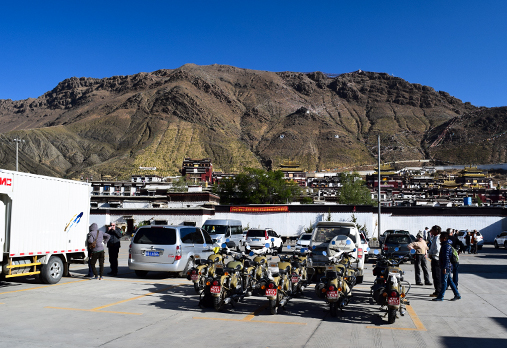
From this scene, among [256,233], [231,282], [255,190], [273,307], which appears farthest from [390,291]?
[255,190]

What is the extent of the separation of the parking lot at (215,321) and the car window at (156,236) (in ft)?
5.99

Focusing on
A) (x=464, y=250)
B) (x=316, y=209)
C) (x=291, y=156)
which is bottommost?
(x=464, y=250)

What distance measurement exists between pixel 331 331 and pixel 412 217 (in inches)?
1663

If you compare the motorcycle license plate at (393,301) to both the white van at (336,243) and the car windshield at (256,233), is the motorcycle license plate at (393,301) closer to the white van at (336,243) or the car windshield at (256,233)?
the white van at (336,243)

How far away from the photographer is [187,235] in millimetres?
15438

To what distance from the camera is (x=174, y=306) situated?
10570mm

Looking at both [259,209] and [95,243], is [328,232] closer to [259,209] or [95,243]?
[95,243]

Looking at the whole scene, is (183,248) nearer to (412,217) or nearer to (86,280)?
(86,280)

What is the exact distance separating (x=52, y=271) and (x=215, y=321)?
22.6 feet

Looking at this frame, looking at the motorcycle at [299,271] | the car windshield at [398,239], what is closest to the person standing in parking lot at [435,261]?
the motorcycle at [299,271]

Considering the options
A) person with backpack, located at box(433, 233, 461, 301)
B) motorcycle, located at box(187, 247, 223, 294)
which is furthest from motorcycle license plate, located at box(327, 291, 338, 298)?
person with backpack, located at box(433, 233, 461, 301)

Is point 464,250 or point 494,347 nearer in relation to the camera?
point 494,347

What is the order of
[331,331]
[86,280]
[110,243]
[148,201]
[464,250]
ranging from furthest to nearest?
[148,201] < [464,250] < [110,243] < [86,280] < [331,331]

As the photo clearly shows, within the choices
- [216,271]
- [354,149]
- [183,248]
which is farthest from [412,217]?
[354,149]
